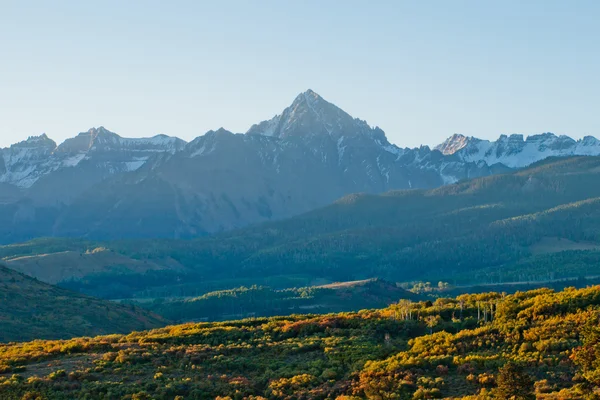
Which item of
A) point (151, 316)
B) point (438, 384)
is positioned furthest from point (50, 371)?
point (151, 316)

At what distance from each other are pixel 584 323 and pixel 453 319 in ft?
47.2

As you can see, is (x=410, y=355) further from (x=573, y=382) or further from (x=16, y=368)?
(x=16, y=368)

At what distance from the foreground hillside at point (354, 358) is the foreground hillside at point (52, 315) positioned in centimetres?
6263

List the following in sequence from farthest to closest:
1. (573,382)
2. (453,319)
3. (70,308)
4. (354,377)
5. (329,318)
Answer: (70,308) → (329,318) → (453,319) → (354,377) → (573,382)

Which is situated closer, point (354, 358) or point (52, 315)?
point (354, 358)

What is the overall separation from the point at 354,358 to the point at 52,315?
339 feet

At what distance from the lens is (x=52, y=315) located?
558 feet

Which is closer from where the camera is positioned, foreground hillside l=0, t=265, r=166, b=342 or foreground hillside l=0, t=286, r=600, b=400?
foreground hillside l=0, t=286, r=600, b=400

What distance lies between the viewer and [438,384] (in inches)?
2714

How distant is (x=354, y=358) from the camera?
78812mm

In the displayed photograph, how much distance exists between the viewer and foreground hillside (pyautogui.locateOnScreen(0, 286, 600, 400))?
68.7m

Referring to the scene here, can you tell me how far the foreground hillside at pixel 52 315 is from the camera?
517 ft

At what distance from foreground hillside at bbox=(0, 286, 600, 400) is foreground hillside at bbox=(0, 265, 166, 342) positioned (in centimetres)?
6263

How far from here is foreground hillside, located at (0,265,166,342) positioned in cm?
15750
